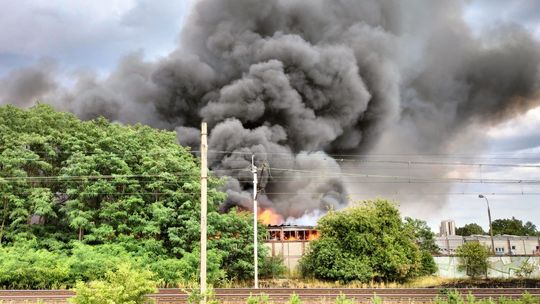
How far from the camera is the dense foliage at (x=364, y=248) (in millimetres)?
29219

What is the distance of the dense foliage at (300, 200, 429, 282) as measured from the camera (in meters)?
29.2

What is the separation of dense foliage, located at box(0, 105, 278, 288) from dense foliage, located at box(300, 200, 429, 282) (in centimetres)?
420

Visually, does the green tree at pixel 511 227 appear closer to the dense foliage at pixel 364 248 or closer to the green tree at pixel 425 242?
the green tree at pixel 425 242

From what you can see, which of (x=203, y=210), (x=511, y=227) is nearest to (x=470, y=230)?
(x=511, y=227)

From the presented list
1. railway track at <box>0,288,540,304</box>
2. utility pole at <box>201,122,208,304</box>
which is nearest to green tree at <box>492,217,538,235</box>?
railway track at <box>0,288,540,304</box>

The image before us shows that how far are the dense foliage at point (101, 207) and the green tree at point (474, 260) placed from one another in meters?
17.0

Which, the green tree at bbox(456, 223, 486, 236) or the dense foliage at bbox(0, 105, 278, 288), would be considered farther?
the green tree at bbox(456, 223, 486, 236)

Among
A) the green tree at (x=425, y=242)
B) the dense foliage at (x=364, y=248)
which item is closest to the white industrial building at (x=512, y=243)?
the green tree at (x=425, y=242)

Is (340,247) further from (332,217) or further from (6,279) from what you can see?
(6,279)

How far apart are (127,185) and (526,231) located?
344 feet

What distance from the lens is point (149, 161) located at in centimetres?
2895

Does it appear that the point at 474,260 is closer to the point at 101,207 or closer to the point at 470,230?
the point at 101,207

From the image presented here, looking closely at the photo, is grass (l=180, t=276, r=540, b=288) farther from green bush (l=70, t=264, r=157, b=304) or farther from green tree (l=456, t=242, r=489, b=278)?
green bush (l=70, t=264, r=157, b=304)

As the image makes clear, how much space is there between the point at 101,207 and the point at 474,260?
28.5m
